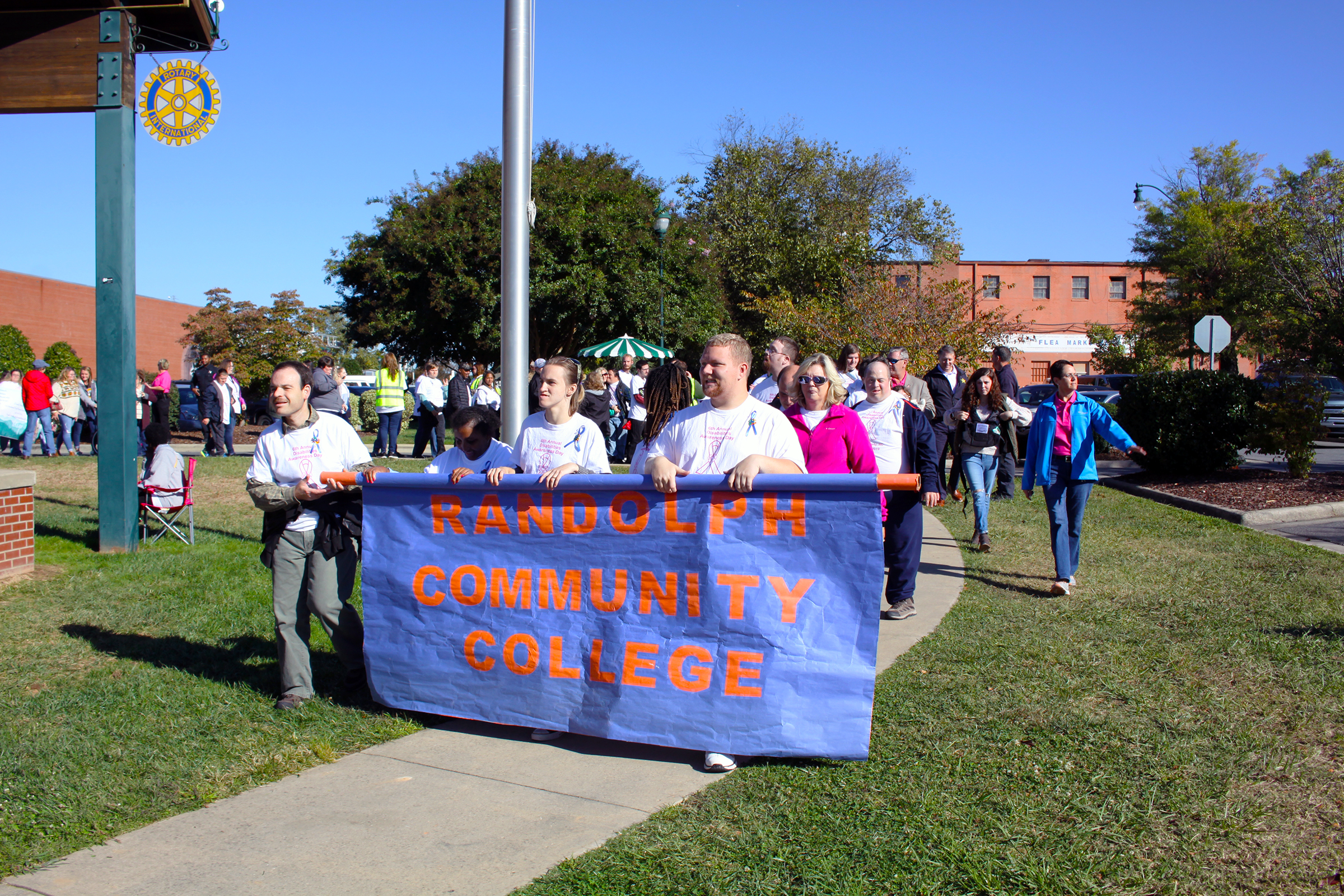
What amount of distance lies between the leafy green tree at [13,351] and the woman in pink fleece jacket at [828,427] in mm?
35308

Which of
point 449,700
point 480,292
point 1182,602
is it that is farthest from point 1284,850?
point 480,292

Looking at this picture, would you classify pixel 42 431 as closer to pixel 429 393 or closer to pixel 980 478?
pixel 429 393

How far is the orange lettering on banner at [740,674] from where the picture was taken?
4051 mm

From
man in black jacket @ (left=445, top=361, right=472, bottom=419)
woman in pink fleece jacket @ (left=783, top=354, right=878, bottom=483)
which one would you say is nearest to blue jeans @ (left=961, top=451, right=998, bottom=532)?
woman in pink fleece jacket @ (left=783, top=354, right=878, bottom=483)

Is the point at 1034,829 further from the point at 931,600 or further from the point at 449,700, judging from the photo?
the point at 931,600

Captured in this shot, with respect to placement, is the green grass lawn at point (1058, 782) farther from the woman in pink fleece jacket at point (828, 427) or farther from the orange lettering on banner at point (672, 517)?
the woman in pink fleece jacket at point (828, 427)

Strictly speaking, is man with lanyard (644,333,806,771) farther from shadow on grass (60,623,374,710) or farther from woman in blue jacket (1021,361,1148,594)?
woman in blue jacket (1021,361,1148,594)

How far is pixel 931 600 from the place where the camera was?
714 centimetres

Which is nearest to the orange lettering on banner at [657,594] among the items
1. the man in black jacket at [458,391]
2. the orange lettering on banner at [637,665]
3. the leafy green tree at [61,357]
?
the orange lettering on banner at [637,665]

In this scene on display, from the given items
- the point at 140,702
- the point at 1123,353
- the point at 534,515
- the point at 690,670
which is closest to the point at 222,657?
the point at 140,702

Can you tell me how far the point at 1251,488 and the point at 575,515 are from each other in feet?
37.9

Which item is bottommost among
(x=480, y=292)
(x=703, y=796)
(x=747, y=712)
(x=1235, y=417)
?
(x=703, y=796)

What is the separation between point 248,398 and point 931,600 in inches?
1275

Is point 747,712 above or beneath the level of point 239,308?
beneath
